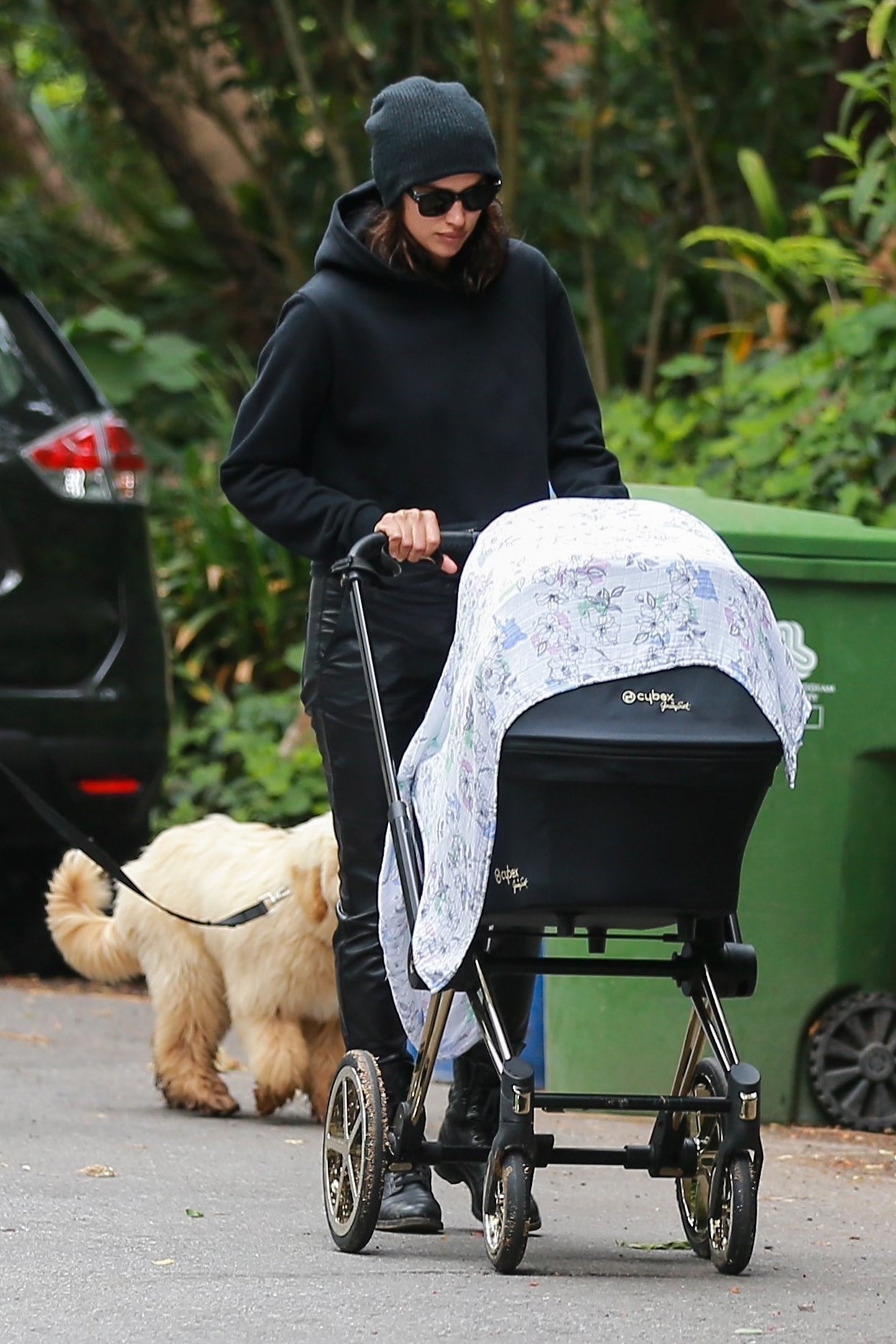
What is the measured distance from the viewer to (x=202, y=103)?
11.4 m

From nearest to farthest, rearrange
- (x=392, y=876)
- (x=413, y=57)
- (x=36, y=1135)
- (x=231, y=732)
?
1. (x=392, y=876)
2. (x=36, y=1135)
3. (x=231, y=732)
4. (x=413, y=57)

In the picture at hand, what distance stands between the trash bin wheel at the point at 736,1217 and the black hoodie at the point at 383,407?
1.25 meters

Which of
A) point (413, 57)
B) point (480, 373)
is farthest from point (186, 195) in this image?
point (480, 373)

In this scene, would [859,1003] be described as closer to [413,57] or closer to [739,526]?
[739,526]

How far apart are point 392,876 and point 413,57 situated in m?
7.63

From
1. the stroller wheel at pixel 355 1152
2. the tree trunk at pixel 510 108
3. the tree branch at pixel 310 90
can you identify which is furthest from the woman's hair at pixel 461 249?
the tree branch at pixel 310 90

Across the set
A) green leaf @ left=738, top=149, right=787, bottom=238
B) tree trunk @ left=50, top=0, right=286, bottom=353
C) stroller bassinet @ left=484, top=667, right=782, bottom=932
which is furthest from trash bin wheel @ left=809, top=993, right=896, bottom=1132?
tree trunk @ left=50, top=0, right=286, bottom=353

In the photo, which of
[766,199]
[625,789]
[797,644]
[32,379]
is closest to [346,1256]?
[625,789]

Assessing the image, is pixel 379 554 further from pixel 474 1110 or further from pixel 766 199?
pixel 766 199

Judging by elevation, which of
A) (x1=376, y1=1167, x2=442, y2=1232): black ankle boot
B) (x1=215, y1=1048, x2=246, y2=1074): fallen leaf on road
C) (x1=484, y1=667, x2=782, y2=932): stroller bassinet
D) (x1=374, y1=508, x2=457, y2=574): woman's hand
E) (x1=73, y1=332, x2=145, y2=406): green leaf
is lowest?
(x1=215, y1=1048, x2=246, y2=1074): fallen leaf on road

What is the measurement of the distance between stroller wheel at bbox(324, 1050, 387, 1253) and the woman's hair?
1.35 meters

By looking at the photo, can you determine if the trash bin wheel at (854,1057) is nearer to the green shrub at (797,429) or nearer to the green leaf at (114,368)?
the green shrub at (797,429)

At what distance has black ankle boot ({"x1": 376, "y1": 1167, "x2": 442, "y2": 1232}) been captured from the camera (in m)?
3.97

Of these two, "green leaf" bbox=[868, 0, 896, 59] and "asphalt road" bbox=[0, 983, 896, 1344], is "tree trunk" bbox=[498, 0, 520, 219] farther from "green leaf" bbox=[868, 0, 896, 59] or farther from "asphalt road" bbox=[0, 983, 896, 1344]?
"asphalt road" bbox=[0, 983, 896, 1344]
